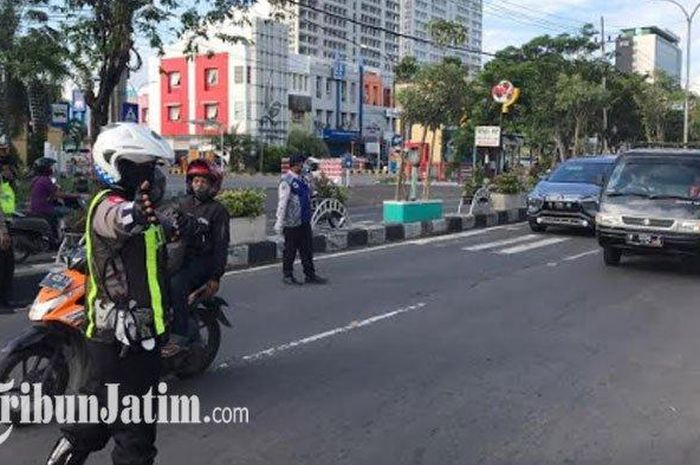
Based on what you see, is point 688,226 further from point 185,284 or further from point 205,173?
point 185,284

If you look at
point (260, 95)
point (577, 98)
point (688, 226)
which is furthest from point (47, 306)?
point (260, 95)

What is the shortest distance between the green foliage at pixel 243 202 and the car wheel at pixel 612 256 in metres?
5.24

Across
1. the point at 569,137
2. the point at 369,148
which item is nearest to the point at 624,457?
the point at 569,137

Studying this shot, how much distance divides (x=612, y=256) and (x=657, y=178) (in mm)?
1286

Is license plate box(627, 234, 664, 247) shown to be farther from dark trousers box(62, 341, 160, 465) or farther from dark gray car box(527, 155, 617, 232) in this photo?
dark trousers box(62, 341, 160, 465)

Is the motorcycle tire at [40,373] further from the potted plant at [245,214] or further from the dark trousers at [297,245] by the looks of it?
the potted plant at [245,214]

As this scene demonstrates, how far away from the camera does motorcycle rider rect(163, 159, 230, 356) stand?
5.48 meters

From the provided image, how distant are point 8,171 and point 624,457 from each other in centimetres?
784

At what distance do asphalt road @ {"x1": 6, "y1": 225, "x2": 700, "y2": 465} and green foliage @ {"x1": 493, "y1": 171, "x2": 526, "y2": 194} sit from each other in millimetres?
9898

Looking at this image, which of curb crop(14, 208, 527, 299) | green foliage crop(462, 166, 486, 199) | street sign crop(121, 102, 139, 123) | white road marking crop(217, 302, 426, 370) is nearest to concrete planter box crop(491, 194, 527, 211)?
curb crop(14, 208, 527, 299)

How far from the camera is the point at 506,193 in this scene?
2084cm

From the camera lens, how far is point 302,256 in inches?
400

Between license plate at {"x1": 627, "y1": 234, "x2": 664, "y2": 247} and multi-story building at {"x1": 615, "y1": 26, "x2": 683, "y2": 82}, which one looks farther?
multi-story building at {"x1": 615, "y1": 26, "x2": 683, "y2": 82}

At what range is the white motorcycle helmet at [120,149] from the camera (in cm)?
338
